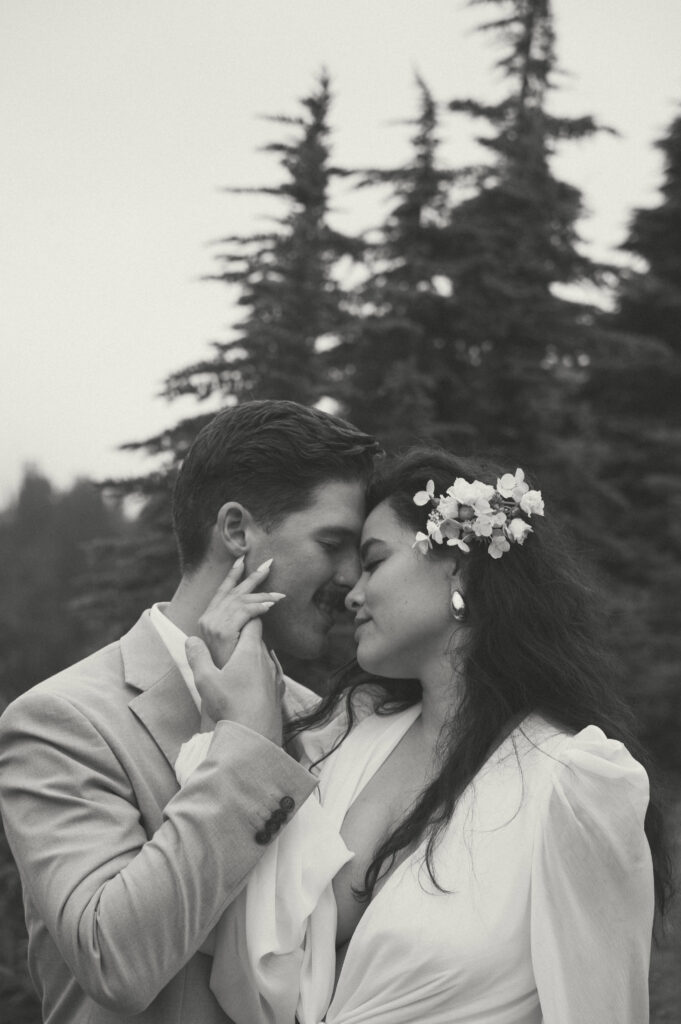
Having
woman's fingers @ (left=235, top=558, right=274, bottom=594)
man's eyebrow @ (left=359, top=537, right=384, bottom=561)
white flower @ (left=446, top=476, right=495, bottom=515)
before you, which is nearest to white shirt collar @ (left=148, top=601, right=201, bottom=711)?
woman's fingers @ (left=235, top=558, right=274, bottom=594)

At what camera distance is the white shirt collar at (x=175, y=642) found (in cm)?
312

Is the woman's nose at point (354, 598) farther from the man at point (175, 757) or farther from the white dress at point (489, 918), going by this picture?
the white dress at point (489, 918)

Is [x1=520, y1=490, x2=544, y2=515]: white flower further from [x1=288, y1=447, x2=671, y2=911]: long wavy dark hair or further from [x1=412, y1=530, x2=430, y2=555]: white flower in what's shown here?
[x1=412, y1=530, x2=430, y2=555]: white flower

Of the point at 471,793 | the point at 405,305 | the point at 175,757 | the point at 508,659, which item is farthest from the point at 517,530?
the point at 405,305

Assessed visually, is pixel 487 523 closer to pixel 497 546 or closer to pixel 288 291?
pixel 497 546

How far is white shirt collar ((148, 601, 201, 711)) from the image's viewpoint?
3123 mm

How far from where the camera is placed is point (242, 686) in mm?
2891

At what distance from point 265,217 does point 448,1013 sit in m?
6.43

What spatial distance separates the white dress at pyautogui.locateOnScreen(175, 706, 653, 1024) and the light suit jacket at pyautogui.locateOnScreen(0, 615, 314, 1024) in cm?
20

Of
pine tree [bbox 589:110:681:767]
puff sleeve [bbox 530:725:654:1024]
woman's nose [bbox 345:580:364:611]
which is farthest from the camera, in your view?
pine tree [bbox 589:110:681:767]

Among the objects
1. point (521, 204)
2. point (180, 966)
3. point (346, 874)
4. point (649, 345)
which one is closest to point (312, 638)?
point (346, 874)

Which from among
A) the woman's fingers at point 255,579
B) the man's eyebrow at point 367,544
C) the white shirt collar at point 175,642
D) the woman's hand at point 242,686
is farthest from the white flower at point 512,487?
the white shirt collar at point 175,642

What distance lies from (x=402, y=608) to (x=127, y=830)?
40.0 inches

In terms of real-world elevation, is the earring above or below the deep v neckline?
above
